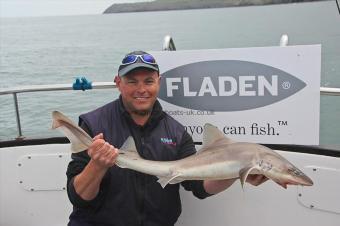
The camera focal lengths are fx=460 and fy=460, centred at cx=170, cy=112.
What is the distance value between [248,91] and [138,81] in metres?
0.88

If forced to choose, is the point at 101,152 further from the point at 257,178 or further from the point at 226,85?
the point at 226,85

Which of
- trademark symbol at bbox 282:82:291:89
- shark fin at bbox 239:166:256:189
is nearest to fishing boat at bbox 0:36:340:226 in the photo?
trademark symbol at bbox 282:82:291:89

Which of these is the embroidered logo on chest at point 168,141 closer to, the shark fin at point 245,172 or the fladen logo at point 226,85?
the fladen logo at point 226,85

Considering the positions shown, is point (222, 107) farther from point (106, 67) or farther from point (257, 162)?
point (106, 67)

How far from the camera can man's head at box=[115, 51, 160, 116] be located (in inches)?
119

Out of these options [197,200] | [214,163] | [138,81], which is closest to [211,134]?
[214,163]

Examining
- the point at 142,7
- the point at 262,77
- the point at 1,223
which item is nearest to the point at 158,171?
the point at 262,77

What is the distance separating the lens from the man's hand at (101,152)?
8.51 ft

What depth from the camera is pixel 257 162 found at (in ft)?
8.33

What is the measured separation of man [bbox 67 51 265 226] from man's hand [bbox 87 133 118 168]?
33 cm

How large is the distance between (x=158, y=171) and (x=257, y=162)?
59 centimetres

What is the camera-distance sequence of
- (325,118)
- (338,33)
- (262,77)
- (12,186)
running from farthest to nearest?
(338,33)
(325,118)
(12,186)
(262,77)

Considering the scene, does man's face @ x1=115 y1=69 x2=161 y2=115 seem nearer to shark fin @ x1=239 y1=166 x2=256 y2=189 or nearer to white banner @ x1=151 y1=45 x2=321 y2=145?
white banner @ x1=151 y1=45 x2=321 y2=145

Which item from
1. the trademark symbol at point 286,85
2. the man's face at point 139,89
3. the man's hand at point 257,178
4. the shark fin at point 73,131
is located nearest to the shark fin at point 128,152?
the shark fin at point 73,131
